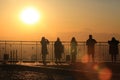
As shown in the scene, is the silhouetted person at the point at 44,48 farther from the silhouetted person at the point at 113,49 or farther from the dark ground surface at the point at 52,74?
the dark ground surface at the point at 52,74

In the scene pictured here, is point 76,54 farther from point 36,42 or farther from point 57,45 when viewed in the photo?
point 36,42

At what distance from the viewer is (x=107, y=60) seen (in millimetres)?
31672

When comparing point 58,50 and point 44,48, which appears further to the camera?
point 44,48

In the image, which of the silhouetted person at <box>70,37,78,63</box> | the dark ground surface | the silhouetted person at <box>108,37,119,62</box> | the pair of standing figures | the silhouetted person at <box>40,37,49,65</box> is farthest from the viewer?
the silhouetted person at <box>40,37,49,65</box>

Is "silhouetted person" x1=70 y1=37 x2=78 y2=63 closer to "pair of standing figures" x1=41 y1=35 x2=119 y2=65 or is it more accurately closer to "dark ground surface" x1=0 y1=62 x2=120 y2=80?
"pair of standing figures" x1=41 y1=35 x2=119 y2=65

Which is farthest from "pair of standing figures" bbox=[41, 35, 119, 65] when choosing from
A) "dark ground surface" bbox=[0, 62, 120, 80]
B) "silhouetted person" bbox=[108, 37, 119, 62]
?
"dark ground surface" bbox=[0, 62, 120, 80]

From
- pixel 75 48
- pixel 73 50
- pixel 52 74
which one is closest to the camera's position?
pixel 52 74

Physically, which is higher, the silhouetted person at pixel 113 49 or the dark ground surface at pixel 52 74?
the silhouetted person at pixel 113 49

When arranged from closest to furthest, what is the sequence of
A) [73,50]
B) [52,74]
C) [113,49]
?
[52,74] < [113,49] < [73,50]

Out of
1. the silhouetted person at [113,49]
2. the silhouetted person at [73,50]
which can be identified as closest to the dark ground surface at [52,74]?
the silhouetted person at [73,50]

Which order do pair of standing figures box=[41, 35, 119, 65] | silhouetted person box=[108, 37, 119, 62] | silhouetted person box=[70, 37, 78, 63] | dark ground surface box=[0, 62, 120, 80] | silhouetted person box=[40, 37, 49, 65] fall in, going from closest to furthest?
1. dark ground surface box=[0, 62, 120, 80]
2. silhouetted person box=[108, 37, 119, 62]
3. pair of standing figures box=[41, 35, 119, 65]
4. silhouetted person box=[70, 37, 78, 63]
5. silhouetted person box=[40, 37, 49, 65]

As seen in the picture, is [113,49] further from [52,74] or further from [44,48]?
[52,74]

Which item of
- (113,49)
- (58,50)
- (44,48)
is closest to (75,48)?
(58,50)

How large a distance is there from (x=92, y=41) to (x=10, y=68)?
29.6 ft
